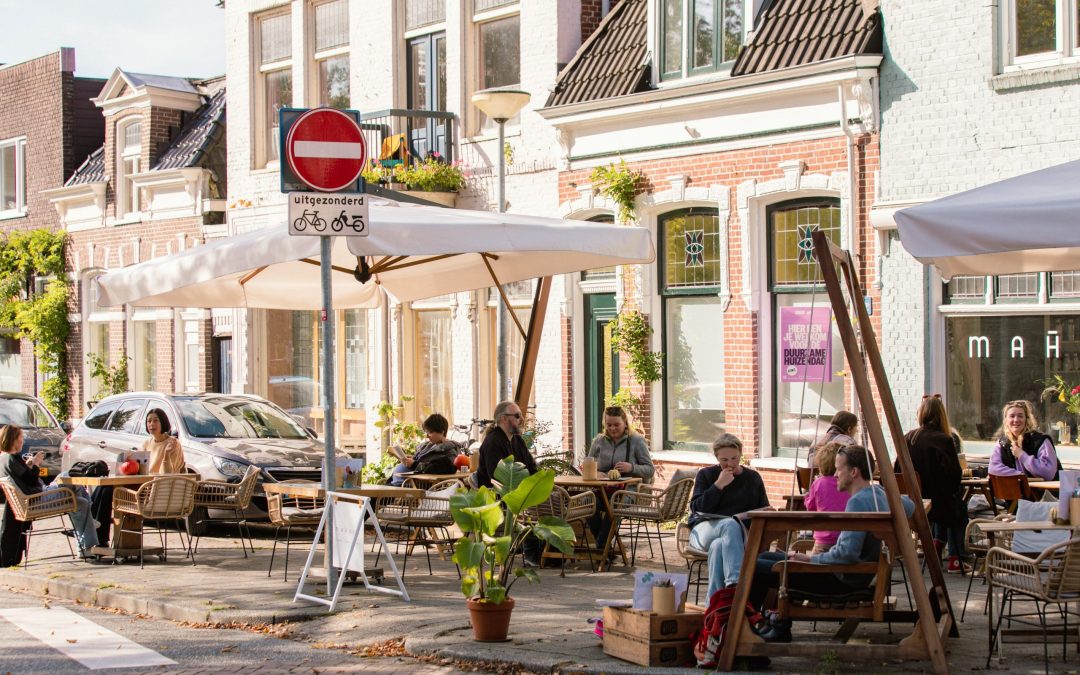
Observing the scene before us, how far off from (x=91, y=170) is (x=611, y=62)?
1508 centimetres

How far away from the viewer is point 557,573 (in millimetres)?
11891

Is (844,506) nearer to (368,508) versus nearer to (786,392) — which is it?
(368,508)

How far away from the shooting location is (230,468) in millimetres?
15086

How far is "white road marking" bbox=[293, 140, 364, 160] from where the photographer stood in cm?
965

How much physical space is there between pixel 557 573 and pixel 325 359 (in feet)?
10.2

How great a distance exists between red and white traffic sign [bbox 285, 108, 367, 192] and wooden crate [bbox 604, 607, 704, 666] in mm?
3576

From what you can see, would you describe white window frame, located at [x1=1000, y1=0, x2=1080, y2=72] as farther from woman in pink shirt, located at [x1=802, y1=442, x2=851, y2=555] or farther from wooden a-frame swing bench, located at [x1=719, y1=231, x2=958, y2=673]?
wooden a-frame swing bench, located at [x1=719, y1=231, x2=958, y2=673]

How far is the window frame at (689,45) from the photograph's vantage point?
51.5 feet

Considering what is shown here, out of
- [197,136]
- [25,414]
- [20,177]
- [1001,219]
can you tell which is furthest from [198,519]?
[20,177]

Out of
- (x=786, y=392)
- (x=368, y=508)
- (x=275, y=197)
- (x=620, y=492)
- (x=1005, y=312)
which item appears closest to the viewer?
(x=368, y=508)

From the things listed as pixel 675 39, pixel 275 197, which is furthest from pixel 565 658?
pixel 275 197

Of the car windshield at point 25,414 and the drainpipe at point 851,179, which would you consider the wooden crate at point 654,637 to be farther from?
the car windshield at point 25,414

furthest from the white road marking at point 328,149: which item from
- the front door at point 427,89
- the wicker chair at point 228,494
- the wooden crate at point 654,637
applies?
the front door at point 427,89

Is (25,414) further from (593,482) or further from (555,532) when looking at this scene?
(555,532)
